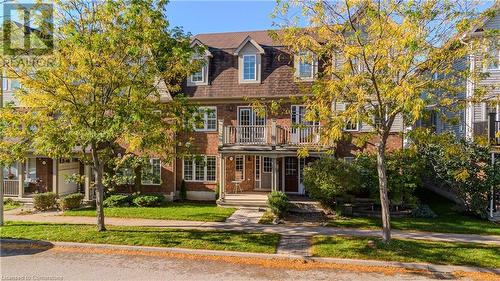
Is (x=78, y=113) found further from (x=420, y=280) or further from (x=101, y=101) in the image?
(x=420, y=280)

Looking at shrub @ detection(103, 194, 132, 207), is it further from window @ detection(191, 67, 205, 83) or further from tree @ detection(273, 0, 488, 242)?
tree @ detection(273, 0, 488, 242)

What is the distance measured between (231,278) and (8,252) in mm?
7513

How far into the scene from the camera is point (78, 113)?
11031 millimetres

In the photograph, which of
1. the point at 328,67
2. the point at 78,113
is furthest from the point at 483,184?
the point at 78,113

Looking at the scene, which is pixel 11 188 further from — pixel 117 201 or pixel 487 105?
pixel 487 105

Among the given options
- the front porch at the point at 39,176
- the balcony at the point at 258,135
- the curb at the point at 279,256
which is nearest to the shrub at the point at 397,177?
the balcony at the point at 258,135

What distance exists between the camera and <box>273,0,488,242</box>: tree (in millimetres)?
8969

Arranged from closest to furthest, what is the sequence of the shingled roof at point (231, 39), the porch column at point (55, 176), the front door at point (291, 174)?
the porch column at point (55, 176) < the front door at point (291, 174) < the shingled roof at point (231, 39)

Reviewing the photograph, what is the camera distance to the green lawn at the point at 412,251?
9.44 metres

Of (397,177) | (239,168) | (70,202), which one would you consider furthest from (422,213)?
(70,202)

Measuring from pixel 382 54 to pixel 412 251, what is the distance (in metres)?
5.85

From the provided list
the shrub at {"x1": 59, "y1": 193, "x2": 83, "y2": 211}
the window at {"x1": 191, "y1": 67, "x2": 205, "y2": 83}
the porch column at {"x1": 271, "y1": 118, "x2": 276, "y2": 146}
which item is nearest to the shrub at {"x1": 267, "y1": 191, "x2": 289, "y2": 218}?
the porch column at {"x1": 271, "y1": 118, "x2": 276, "y2": 146}

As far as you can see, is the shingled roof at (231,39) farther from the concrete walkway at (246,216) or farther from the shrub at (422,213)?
the shrub at (422,213)

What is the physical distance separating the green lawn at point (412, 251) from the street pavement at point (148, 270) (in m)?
0.88
